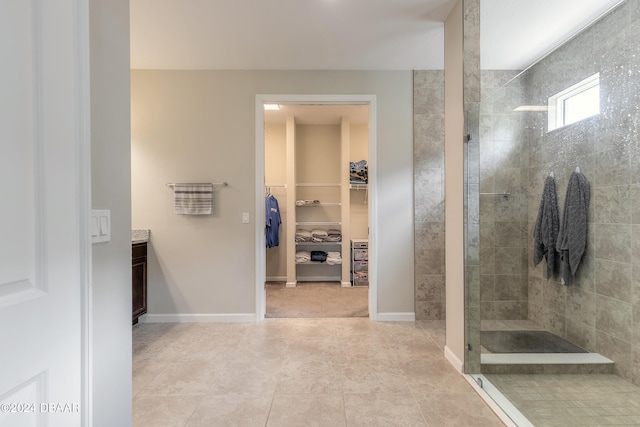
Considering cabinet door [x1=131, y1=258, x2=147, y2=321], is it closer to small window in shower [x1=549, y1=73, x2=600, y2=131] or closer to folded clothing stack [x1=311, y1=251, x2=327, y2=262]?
folded clothing stack [x1=311, y1=251, x2=327, y2=262]

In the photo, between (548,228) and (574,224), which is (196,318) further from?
(574,224)

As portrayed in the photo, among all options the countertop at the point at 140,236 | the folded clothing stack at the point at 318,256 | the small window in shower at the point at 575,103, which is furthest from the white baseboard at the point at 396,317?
the countertop at the point at 140,236

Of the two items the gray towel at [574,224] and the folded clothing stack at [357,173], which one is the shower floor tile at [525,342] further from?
the folded clothing stack at [357,173]

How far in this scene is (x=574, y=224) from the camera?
1.97 m

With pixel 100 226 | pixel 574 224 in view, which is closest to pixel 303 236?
pixel 574 224

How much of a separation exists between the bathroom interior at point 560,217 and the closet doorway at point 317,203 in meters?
1.88

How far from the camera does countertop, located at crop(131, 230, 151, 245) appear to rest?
9.66 ft

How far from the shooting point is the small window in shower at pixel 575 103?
1745mm

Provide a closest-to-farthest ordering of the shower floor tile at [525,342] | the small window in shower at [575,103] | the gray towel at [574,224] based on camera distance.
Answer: the small window in shower at [575,103], the gray towel at [574,224], the shower floor tile at [525,342]

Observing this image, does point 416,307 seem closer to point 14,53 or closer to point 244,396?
point 244,396

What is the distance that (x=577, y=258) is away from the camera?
6.53ft

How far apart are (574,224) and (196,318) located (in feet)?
11.1

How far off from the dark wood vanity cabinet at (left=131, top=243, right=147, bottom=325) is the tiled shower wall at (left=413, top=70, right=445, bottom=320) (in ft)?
9.37

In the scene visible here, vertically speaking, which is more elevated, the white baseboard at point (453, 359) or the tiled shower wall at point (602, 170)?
the tiled shower wall at point (602, 170)
